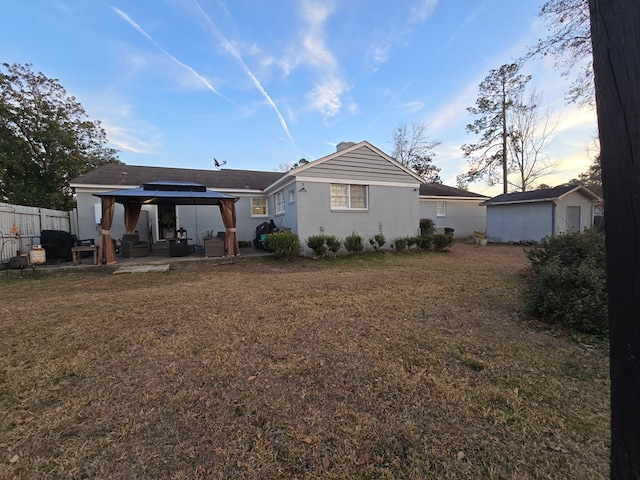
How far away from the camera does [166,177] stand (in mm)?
15227

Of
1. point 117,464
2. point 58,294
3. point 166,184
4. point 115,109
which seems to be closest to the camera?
point 117,464

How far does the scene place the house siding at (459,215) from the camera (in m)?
19.0

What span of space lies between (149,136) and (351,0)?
12459mm

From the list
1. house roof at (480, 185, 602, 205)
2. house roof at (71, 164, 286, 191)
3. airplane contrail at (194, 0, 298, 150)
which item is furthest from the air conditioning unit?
house roof at (480, 185, 602, 205)

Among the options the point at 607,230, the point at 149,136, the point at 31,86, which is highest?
the point at 31,86

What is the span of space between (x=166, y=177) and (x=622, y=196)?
17.6 m

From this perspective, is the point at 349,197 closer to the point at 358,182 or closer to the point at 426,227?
the point at 358,182

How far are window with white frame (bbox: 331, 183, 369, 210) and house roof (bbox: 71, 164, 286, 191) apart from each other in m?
5.37

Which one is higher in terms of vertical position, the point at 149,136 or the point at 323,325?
the point at 149,136

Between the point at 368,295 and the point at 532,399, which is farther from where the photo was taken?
the point at 368,295

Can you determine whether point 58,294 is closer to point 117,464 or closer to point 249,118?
point 117,464

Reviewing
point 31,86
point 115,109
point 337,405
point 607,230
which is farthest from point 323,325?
point 31,86

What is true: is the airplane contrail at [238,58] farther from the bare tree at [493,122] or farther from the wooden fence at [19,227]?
the bare tree at [493,122]

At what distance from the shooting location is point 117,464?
1.77 m
